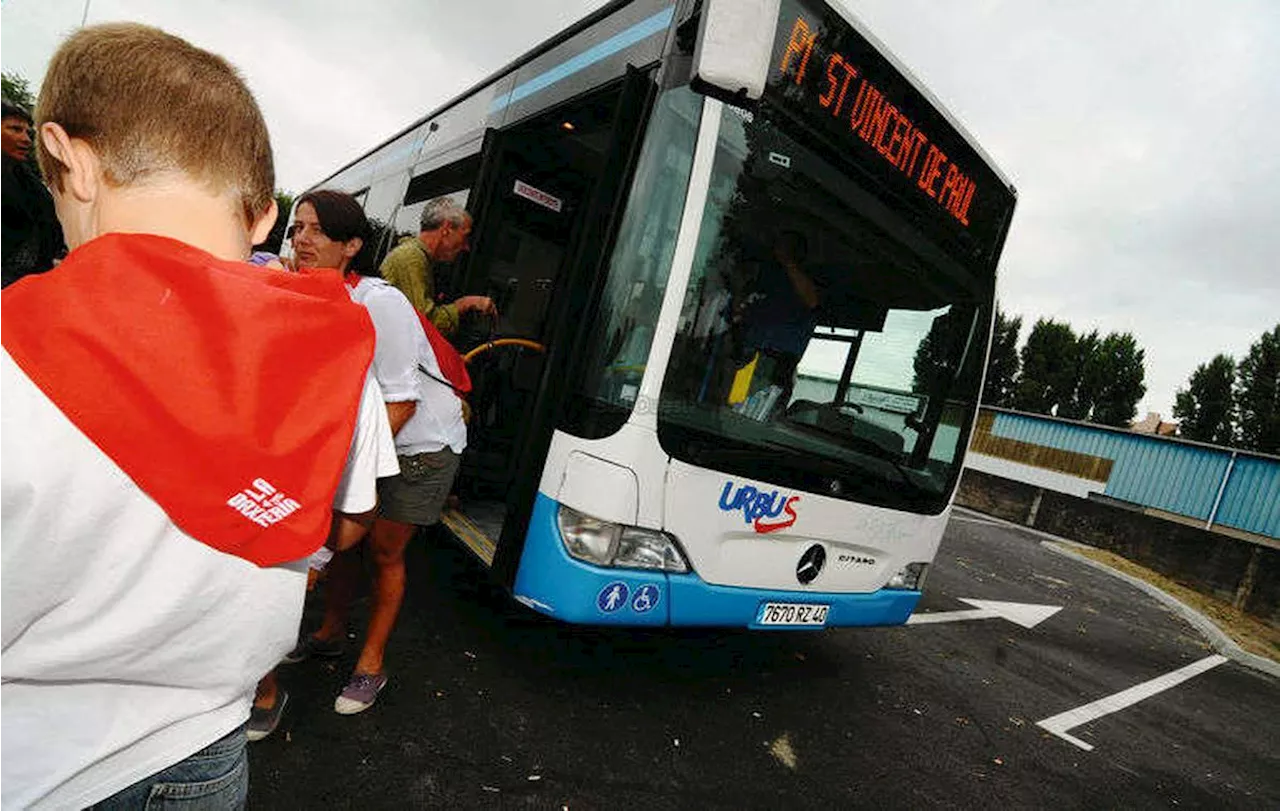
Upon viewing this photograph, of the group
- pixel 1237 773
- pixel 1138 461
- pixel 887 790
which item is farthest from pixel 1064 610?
pixel 1138 461

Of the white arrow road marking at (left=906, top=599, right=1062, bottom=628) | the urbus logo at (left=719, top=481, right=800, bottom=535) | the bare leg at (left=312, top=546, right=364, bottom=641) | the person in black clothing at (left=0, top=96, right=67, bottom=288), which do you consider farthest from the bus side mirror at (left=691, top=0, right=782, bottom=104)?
the white arrow road marking at (left=906, top=599, right=1062, bottom=628)

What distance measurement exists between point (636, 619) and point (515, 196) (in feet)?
11.6

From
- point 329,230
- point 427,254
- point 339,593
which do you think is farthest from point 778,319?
point 339,593

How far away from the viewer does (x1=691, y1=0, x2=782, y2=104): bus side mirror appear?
2.21m

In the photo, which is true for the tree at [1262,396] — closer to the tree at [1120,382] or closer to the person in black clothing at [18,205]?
the tree at [1120,382]

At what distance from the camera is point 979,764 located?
11.7 ft

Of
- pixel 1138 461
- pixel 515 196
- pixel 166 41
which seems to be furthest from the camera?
pixel 1138 461

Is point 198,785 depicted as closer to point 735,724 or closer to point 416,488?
point 416,488

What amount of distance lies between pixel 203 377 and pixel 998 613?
8062 millimetres

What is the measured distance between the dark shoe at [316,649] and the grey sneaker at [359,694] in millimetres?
321

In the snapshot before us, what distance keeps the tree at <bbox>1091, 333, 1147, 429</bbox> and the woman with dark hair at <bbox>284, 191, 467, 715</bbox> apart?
2008 inches

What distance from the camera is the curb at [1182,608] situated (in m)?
7.70

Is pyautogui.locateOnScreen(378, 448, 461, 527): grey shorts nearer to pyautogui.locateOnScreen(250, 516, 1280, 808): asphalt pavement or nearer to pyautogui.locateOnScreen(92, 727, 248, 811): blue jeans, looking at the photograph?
pyautogui.locateOnScreen(250, 516, 1280, 808): asphalt pavement

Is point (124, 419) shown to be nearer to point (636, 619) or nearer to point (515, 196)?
point (636, 619)
